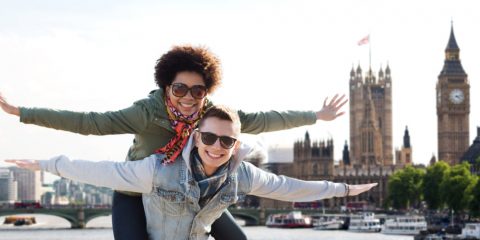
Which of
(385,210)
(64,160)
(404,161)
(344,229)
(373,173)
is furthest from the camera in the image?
(404,161)

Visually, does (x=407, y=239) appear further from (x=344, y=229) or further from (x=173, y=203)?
(x=173, y=203)

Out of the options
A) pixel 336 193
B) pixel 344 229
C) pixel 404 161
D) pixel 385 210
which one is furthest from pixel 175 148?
pixel 404 161

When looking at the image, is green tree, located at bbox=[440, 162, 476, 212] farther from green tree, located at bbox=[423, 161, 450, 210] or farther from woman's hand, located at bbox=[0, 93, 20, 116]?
woman's hand, located at bbox=[0, 93, 20, 116]

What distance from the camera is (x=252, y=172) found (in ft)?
18.8

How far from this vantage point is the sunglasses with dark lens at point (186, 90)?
19.4ft

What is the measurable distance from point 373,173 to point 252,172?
443ft

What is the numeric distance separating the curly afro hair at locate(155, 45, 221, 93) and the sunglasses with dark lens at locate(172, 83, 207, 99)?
0.06 metres

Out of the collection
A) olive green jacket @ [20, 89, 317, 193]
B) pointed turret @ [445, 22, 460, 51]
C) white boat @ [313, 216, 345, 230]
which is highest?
pointed turret @ [445, 22, 460, 51]

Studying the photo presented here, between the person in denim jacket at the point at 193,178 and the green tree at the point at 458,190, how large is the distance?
65272mm

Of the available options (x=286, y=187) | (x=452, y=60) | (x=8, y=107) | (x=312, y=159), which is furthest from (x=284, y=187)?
(x=312, y=159)

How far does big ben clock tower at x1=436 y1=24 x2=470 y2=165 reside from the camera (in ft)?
426

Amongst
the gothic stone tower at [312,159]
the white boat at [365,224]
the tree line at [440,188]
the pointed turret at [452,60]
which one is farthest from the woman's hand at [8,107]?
the gothic stone tower at [312,159]

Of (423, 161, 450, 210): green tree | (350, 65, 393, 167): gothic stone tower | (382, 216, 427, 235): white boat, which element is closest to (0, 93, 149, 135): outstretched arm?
(382, 216, 427, 235): white boat

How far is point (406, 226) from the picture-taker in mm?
79500
